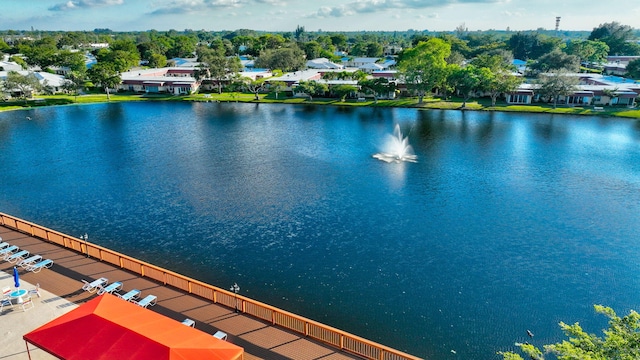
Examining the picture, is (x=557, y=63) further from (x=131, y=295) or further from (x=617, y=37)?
(x=131, y=295)

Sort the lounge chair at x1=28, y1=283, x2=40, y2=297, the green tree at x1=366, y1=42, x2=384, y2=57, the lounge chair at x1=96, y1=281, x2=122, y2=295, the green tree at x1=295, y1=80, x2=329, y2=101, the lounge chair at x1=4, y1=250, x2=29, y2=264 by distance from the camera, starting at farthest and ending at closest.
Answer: the green tree at x1=366, y1=42, x2=384, y2=57 < the green tree at x1=295, y1=80, x2=329, y2=101 < the lounge chair at x1=4, y1=250, x2=29, y2=264 < the lounge chair at x1=28, y1=283, x2=40, y2=297 < the lounge chair at x1=96, y1=281, x2=122, y2=295

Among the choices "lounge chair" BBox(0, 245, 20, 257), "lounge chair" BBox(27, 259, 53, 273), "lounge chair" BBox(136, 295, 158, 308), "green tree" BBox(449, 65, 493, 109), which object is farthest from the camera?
"green tree" BBox(449, 65, 493, 109)

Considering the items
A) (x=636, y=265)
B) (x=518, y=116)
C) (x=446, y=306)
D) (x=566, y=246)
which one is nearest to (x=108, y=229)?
(x=446, y=306)

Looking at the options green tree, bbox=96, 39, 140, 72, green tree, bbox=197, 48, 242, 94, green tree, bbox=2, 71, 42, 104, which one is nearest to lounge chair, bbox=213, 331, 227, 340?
green tree, bbox=197, 48, 242, 94

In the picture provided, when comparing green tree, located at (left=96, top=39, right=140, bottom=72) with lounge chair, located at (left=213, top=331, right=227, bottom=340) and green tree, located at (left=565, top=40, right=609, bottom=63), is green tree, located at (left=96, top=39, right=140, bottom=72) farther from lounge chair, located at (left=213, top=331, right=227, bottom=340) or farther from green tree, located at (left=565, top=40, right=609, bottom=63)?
green tree, located at (left=565, top=40, right=609, bottom=63)

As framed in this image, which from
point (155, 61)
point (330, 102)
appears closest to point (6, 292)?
point (330, 102)

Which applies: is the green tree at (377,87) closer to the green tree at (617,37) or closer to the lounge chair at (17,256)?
the lounge chair at (17,256)

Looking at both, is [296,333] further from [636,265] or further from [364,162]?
[364,162]

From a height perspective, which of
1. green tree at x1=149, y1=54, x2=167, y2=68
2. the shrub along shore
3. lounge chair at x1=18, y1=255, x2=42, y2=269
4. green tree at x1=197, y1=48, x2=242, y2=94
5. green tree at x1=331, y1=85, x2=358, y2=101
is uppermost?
green tree at x1=149, y1=54, x2=167, y2=68
